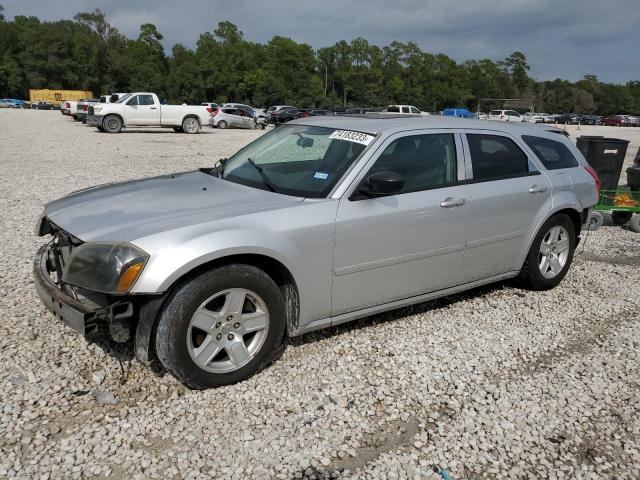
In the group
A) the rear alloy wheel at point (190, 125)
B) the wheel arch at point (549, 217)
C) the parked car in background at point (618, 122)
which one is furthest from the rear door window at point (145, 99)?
the parked car in background at point (618, 122)

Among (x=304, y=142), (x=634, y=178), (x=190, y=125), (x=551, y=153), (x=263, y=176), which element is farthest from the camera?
(x=190, y=125)

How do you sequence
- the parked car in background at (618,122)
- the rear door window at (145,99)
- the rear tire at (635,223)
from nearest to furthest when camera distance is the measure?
the rear tire at (635,223), the rear door window at (145,99), the parked car in background at (618,122)

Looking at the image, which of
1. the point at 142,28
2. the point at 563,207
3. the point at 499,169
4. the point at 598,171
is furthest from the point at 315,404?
the point at 142,28

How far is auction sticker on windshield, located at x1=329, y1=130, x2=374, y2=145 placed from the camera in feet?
13.1

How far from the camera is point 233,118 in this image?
33594 mm

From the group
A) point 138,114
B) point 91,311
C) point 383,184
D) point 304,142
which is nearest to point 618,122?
point 138,114

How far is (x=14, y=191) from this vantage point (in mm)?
9461

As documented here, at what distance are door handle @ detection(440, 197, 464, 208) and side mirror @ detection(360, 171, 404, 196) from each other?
0.54 m

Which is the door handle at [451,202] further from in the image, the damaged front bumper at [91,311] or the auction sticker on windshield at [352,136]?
the damaged front bumper at [91,311]

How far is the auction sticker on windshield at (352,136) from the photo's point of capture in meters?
3.99

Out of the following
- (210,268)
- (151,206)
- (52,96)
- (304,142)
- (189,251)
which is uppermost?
(304,142)

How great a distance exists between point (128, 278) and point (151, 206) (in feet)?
2.55

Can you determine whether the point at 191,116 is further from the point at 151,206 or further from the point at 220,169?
the point at 151,206

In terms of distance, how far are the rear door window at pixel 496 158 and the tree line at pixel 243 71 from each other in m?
83.6
